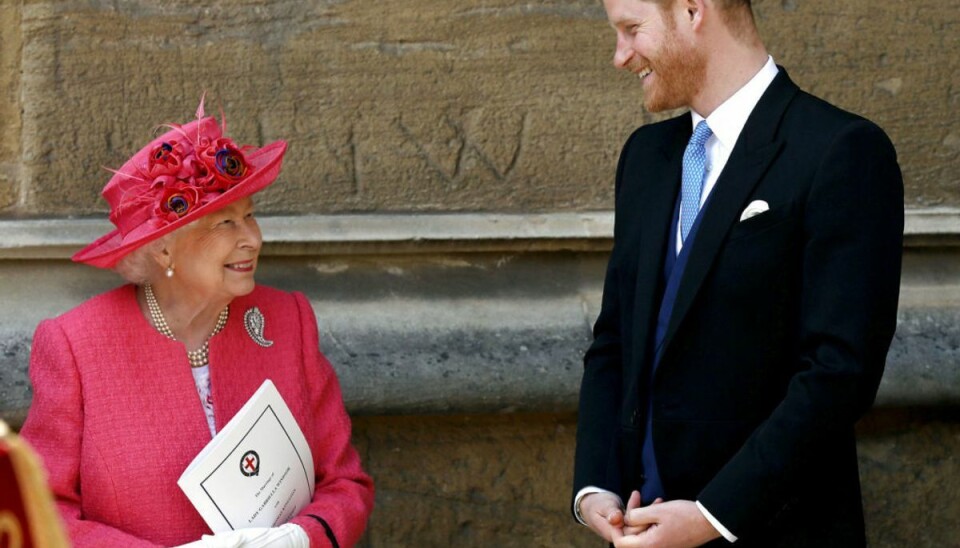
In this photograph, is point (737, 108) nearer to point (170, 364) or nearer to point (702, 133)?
point (702, 133)

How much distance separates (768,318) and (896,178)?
31 cm

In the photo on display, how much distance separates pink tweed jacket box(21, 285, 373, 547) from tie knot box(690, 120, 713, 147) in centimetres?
92

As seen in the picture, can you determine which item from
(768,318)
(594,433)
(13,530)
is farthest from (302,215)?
(13,530)

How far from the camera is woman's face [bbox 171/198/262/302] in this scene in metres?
2.83

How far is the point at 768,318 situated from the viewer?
2469mm

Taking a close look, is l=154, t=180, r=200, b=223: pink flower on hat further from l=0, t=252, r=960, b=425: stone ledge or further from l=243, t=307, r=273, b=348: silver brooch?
l=0, t=252, r=960, b=425: stone ledge

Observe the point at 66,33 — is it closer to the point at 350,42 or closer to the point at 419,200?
the point at 350,42

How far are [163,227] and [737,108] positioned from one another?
1.07 meters

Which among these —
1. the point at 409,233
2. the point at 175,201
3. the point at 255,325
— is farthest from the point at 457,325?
the point at 175,201

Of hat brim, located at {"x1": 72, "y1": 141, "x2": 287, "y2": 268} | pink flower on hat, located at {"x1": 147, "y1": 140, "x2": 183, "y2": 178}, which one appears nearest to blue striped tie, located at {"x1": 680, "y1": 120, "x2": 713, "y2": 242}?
hat brim, located at {"x1": 72, "y1": 141, "x2": 287, "y2": 268}

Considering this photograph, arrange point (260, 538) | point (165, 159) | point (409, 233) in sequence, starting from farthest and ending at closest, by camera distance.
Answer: point (409, 233)
point (165, 159)
point (260, 538)

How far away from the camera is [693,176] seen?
2.62 meters

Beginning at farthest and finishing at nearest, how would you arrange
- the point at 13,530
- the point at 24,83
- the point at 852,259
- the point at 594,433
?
the point at 24,83 < the point at 594,433 < the point at 852,259 < the point at 13,530

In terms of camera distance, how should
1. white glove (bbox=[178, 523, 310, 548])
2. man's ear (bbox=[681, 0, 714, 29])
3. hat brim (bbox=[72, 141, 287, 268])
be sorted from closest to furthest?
1. man's ear (bbox=[681, 0, 714, 29])
2. white glove (bbox=[178, 523, 310, 548])
3. hat brim (bbox=[72, 141, 287, 268])
